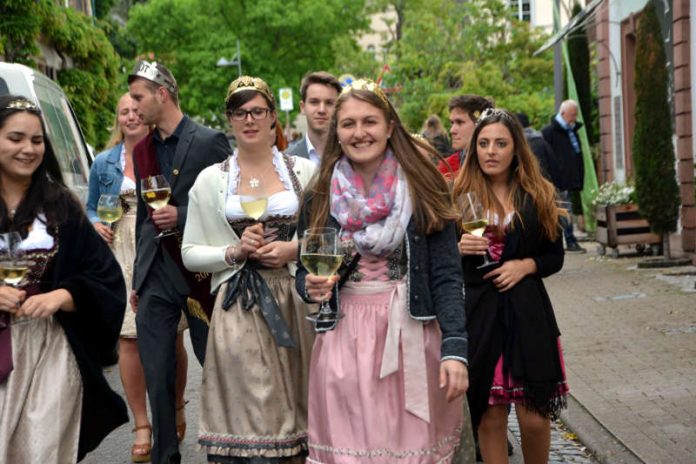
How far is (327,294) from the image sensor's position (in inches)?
173

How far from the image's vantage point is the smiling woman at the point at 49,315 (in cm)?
462

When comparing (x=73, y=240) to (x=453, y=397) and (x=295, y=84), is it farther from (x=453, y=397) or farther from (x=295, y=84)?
(x=295, y=84)

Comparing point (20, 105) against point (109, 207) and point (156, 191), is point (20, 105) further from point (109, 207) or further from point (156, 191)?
point (109, 207)

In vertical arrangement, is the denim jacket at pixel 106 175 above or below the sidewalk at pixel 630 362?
above

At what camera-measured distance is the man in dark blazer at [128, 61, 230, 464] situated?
6.20 m

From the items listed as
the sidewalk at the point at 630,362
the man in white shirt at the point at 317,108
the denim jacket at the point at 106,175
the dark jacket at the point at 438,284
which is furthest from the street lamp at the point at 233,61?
the dark jacket at the point at 438,284

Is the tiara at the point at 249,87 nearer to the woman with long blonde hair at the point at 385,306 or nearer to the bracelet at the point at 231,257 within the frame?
the bracelet at the point at 231,257

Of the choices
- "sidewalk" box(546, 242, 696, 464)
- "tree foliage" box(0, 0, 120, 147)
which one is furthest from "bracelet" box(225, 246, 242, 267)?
"tree foliage" box(0, 0, 120, 147)

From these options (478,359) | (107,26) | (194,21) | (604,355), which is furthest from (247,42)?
(478,359)

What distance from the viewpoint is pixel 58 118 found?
1037cm

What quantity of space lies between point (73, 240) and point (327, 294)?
Result: 1.10 meters

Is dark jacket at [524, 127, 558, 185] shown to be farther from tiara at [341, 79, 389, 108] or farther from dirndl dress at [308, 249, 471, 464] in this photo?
dirndl dress at [308, 249, 471, 464]

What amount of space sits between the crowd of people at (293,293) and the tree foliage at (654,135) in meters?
9.69

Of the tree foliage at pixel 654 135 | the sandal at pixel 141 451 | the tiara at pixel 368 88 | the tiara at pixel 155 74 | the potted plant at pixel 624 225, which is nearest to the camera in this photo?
the tiara at pixel 368 88
